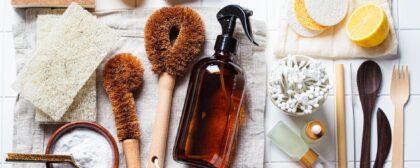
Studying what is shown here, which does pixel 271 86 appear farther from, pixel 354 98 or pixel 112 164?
pixel 112 164

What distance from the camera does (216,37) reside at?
942 mm

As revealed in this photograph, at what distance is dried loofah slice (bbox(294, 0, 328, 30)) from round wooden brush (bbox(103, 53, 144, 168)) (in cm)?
31

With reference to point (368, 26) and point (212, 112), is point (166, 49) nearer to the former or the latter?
point (212, 112)

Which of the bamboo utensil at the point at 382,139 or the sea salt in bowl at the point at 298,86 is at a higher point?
the sea salt in bowl at the point at 298,86

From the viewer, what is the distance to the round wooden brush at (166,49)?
2.96 ft

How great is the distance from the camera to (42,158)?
827 mm

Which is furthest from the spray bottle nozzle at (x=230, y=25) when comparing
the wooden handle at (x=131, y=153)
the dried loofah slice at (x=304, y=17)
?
the wooden handle at (x=131, y=153)

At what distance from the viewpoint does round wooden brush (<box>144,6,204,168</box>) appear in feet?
2.96

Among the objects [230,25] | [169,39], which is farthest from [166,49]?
[230,25]

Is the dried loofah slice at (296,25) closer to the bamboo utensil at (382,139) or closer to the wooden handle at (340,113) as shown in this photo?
the wooden handle at (340,113)

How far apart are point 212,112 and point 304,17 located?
0.80 ft

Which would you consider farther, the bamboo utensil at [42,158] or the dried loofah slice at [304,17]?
the dried loofah slice at [304,17]

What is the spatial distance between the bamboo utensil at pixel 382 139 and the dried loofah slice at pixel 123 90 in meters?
0.45

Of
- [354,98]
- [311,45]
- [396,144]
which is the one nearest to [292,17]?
[311,45]
